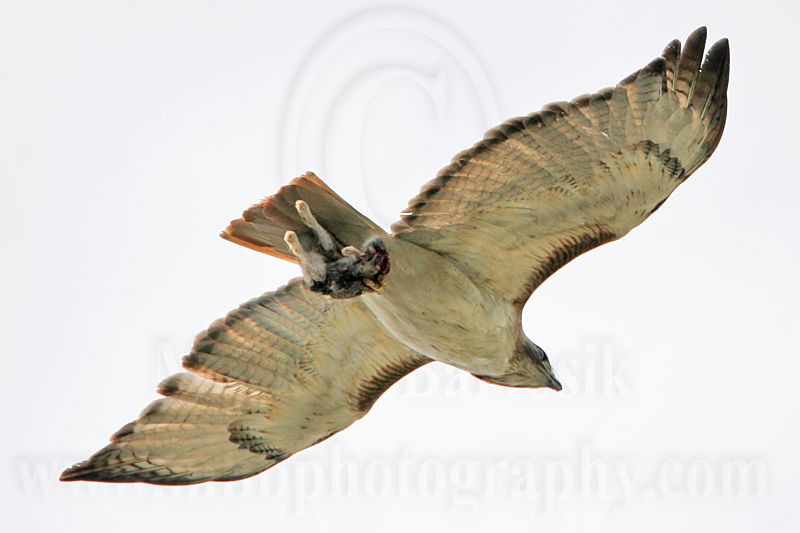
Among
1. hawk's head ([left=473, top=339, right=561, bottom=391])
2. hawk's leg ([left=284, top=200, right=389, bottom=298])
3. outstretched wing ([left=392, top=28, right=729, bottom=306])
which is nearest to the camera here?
outstretched wing ([left=392, top=28, right=729, bottom=306])

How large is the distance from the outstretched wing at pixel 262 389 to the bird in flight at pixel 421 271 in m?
0.01

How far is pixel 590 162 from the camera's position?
908 cm

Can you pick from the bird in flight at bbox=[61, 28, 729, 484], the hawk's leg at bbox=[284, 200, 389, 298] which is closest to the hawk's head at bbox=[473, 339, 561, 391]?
the bird in flight at bbox=[61, 28, 729, 484]

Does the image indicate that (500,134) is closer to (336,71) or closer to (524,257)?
(524,257)

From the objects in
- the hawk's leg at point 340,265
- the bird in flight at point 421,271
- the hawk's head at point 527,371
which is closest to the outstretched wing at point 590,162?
the bird in flight at point 421,271

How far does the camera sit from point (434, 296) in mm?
9516

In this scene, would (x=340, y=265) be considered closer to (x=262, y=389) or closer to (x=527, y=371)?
(x=262, y=389)

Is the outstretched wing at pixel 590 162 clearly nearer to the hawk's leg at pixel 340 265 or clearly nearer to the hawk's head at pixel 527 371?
the hawk's leg at pixel 340 265

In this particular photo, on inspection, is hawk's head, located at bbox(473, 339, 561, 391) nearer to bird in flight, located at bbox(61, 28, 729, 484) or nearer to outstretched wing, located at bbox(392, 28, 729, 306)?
bird in flight, located at bbox(61, 28, 729, 484)

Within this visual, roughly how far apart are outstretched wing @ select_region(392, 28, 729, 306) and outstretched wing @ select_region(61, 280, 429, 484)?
44.7 inches

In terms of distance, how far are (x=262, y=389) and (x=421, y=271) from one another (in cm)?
168

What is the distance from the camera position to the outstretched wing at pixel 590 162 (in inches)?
354

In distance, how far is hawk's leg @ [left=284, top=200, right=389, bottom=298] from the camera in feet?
29.9

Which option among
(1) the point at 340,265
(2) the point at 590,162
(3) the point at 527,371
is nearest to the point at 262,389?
(1) the point at 340,265
